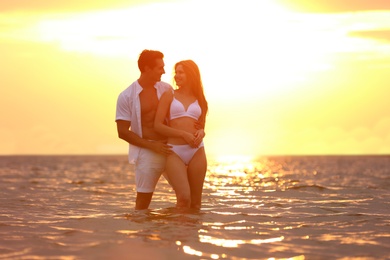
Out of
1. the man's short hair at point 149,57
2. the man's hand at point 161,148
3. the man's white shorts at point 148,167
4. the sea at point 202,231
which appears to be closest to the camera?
the sea at point 202,231

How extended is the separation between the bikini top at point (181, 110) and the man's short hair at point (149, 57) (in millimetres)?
640

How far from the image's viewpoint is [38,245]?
8.24 meters

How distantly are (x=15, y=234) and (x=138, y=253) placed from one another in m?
2.53

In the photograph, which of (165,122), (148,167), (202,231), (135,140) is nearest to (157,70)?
(165,122)

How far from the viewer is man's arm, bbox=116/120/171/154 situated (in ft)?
32.4

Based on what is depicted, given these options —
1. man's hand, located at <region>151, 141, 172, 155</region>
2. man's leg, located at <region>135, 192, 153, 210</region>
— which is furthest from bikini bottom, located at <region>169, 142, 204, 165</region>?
man's leg, located at <region>135, 192, 153, 210</region>

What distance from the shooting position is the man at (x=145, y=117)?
32.3 feet

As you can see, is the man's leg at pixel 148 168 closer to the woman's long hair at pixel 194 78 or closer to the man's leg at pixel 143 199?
the man's leg at pixel 143 199

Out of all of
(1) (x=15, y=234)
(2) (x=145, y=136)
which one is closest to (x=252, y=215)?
(2) (x=145, y=136)

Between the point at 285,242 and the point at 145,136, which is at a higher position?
the point at 145,136

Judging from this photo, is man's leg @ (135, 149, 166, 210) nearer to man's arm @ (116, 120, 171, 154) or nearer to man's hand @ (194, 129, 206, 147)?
man's arm @ (116, 120, 171, 154)

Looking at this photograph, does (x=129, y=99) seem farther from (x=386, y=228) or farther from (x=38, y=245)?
(x=386, y=228)

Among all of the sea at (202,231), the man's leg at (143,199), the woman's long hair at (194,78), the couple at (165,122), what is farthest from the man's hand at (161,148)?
the sea at (202,231)

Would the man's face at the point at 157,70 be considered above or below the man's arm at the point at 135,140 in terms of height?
above
